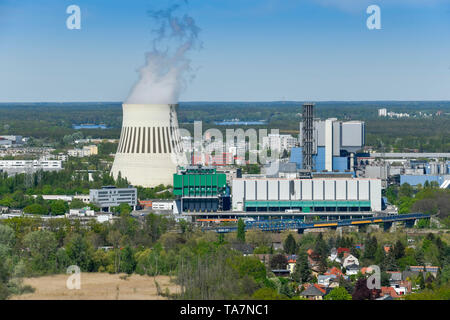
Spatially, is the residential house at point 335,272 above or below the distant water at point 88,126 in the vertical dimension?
below

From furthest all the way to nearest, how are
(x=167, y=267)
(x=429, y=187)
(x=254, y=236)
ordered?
(x=429, y=187), (x=254, y=236), (x=167, y=267)

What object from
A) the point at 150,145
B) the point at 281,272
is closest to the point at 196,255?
the point at 281,272

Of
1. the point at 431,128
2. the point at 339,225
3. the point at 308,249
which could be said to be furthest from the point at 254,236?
the point at 431,128

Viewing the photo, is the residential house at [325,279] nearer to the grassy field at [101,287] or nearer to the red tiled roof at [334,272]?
the red tiled roof at [334,272]

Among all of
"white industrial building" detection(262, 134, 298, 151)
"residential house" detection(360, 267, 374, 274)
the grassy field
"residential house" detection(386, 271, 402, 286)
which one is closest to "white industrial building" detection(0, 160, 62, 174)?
"white industrial building" detection(262, 134, 298, 151)

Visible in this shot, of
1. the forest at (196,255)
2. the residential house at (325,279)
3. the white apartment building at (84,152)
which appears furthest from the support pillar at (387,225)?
the white apartment building at (84,152)
